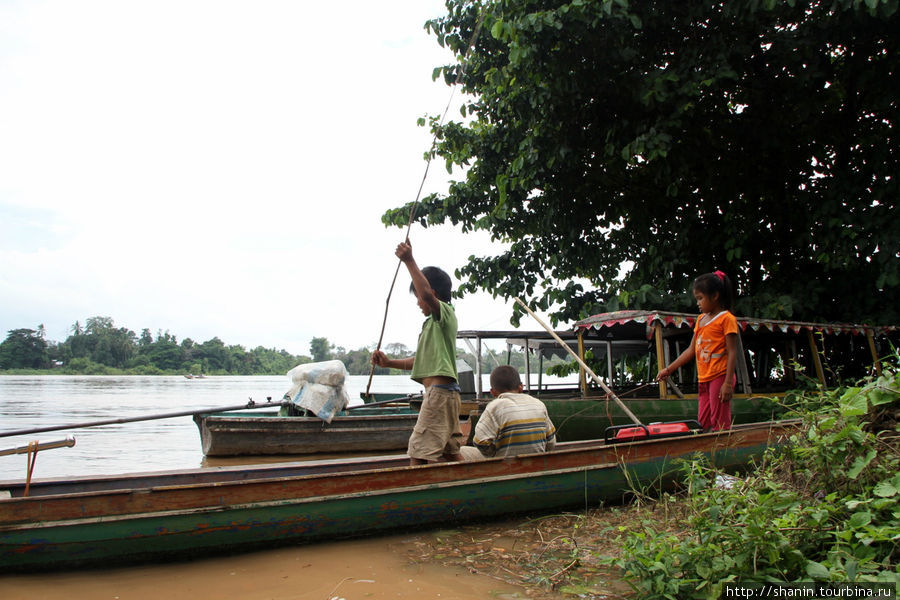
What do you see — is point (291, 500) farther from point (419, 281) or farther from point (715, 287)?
point (715, 287)

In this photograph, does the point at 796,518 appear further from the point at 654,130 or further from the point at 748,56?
the point at 748,56

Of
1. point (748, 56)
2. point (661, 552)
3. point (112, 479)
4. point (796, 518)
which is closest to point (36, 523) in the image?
point (112, 479)

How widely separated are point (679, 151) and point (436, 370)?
6.42m

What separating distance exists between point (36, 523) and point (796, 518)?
12.4 feet

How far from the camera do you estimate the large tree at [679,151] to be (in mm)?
7395

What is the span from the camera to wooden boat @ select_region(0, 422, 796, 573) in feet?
11.0

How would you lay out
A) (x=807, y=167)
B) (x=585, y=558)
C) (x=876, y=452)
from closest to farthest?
(x=876, y=452) → (x=585, y=558) → (x=807, y=167)

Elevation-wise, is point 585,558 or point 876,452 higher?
point 876,452

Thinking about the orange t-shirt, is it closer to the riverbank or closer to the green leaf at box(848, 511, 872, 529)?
the riverbank

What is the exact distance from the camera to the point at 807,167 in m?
9.17

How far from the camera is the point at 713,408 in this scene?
15.3 feet

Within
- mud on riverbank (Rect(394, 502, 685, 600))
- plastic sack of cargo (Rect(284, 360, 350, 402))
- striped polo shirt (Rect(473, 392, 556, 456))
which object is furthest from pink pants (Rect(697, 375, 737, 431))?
plastic sack of cargo (Rect(284, 360, 350, 402))

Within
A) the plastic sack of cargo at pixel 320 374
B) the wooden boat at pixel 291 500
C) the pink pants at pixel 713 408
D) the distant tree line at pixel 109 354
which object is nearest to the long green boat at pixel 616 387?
the plastic sack of cargo at pixel 320 374

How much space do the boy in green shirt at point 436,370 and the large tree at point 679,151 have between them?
4.20m
